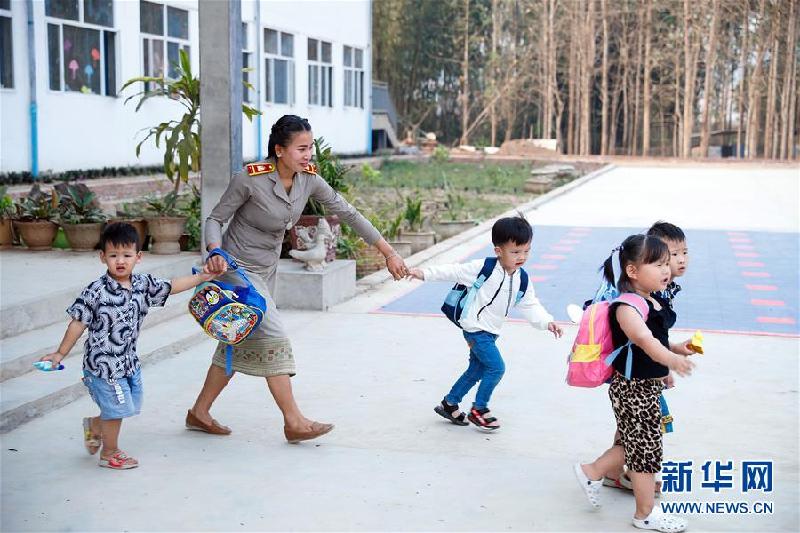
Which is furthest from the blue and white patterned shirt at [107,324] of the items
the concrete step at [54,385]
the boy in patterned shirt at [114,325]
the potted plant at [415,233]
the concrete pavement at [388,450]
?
the potted plant at [415,233]

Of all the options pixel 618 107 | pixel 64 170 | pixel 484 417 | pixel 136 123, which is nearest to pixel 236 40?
pixel 484 417

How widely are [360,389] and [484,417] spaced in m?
1.01

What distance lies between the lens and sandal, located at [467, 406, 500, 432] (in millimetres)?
5137

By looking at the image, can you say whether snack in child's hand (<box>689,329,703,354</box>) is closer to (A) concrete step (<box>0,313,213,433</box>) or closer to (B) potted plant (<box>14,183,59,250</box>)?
(A) concrete step (<box>0,313,213,433</box>)

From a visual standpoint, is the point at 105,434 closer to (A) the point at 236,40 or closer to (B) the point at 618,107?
(A) the point at 236,40

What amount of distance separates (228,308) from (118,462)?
2.65ft

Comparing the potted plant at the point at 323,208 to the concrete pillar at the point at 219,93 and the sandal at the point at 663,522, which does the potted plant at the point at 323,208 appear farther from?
the sandal at the point at 663,522

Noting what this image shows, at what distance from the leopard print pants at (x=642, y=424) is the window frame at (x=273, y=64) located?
21.6 meters

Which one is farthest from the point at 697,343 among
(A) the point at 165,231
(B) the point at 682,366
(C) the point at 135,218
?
(C) the point at 135,218

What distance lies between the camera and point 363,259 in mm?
10086

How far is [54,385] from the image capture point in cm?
554

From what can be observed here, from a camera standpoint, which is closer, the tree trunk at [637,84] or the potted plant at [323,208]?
the potted plant at [323,208]

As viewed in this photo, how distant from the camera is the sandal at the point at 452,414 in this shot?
524cm

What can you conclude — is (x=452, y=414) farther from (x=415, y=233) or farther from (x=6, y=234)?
(x=415, y=233)
